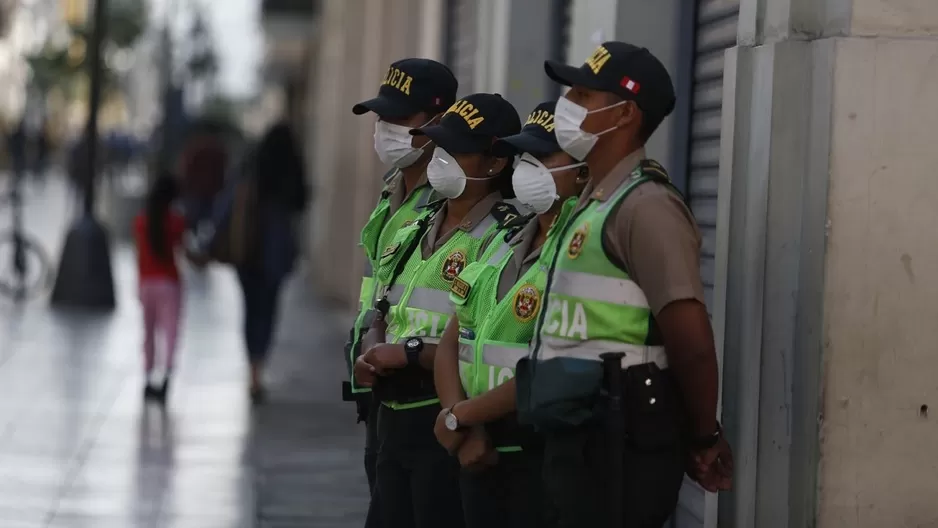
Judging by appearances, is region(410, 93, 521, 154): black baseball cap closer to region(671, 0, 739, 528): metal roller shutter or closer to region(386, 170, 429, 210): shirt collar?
region(386, 170, 429, 210): shirt collar

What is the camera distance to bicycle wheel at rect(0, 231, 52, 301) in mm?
16828

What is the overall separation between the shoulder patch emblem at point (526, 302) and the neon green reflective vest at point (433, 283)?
0.51 meters

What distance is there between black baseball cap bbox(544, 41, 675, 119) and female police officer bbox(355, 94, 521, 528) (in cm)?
82

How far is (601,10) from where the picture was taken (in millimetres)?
7168

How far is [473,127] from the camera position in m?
4.75

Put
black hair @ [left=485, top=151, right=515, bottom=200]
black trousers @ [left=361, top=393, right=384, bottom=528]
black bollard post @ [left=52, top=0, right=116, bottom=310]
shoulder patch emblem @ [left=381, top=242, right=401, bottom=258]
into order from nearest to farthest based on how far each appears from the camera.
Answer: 1. black hair @ [left=485, top=151, right=515, bottom=200]
2. shoulder patch emblem @ [left=381, top=242, right=401, bottom=258]
3. black trousers @ [left=361, top=393, right=384, bottom=528]
4. black bollard post @ [left=52, top=0, right=116, bottom=310]

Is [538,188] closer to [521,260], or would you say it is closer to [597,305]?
[521,260]

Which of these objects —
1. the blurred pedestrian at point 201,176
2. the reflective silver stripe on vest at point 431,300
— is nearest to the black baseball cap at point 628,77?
the reflective silver stripe on vest at point 431,300

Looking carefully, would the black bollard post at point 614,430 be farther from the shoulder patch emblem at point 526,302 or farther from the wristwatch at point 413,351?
the wristwatch at point 413,351

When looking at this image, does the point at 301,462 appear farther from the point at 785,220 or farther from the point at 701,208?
the point at 785,220

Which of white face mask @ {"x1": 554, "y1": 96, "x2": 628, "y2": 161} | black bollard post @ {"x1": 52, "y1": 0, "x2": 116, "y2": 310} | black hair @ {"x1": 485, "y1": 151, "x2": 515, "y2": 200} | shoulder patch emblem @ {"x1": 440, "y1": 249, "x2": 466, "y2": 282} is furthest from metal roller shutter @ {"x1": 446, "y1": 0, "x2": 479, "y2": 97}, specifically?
white face mask @ {"x1": 554, "y1": 96, "x2": 628, "y2": 161}

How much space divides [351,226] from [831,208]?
14867mm

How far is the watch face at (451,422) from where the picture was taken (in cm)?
422

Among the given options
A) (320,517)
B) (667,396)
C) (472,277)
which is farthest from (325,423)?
(667,396)
